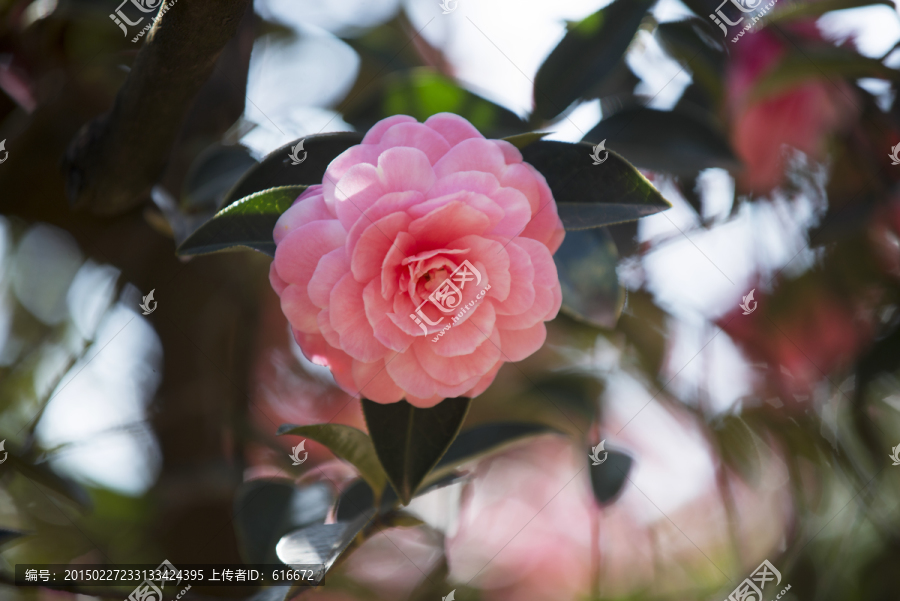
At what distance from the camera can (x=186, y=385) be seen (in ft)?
2.81

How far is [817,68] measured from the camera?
0.71 metres

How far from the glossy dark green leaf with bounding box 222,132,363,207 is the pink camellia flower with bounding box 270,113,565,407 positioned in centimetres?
9

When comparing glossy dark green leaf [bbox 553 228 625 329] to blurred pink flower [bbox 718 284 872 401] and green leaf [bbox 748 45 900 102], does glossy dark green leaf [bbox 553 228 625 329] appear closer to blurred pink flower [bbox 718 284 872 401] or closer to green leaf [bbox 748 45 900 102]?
green leaf [bbox 748 45 900 102]

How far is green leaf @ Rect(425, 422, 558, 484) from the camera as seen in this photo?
0.57 meters

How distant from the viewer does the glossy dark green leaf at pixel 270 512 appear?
0.60 m

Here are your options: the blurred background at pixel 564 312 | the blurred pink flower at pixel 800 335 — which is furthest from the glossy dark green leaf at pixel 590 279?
the blurred pink flower at pixel 800 335

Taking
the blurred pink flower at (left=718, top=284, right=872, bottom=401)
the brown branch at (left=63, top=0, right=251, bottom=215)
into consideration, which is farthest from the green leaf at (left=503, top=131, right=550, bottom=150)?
the blurred pink flower at (left=718, top=284, right=872, bottom=401)

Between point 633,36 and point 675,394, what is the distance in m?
0.56

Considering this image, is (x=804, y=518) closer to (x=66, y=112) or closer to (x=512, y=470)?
(x=512, y=470)

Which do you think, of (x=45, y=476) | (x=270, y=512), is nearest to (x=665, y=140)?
(x=270, y=512)

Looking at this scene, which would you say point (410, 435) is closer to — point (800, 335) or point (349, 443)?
point (349, 443)

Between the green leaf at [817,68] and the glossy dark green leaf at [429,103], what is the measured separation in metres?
0.36

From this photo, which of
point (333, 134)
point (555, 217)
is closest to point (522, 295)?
point (555, 217)

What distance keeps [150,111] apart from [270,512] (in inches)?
16.7
